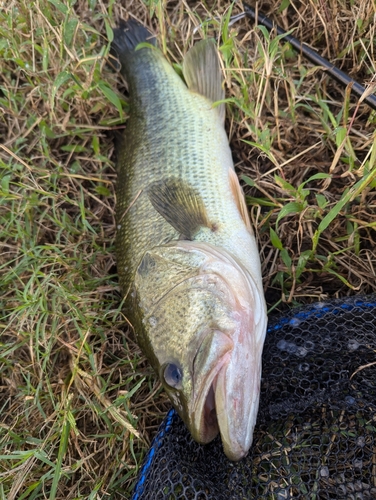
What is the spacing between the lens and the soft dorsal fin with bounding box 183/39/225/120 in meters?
2.95

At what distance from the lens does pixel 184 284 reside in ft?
7.14

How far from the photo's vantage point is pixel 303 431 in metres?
2.11

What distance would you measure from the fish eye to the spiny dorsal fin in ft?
2.38

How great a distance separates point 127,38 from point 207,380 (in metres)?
2.63

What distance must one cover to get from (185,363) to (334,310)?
0.87m

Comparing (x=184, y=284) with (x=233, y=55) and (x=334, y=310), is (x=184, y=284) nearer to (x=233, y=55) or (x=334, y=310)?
(x=334, y=310)

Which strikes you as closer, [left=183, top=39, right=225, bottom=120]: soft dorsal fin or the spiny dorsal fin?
the spiny dorsal fin

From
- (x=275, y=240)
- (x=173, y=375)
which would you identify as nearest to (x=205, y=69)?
(x=275, y=240)

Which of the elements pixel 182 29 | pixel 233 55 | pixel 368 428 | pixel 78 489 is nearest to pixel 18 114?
pixel 182 29

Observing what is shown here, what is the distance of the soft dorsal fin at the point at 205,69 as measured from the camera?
295 centimetres

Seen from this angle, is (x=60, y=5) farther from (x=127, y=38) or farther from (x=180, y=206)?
(x=180, y=206)

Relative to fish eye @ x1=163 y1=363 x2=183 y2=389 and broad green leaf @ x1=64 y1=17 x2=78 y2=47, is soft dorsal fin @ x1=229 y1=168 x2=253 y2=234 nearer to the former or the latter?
fish eye @ x1=163 y1=363 x2=183 y2=389

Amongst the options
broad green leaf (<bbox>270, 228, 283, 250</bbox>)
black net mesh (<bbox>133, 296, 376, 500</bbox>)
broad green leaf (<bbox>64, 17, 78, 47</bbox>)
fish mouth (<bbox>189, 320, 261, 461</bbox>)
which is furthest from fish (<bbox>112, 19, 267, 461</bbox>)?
broad green leaf (<bbox>64, 17, 78, 47</bbox>)

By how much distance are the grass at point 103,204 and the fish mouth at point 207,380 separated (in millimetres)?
557
